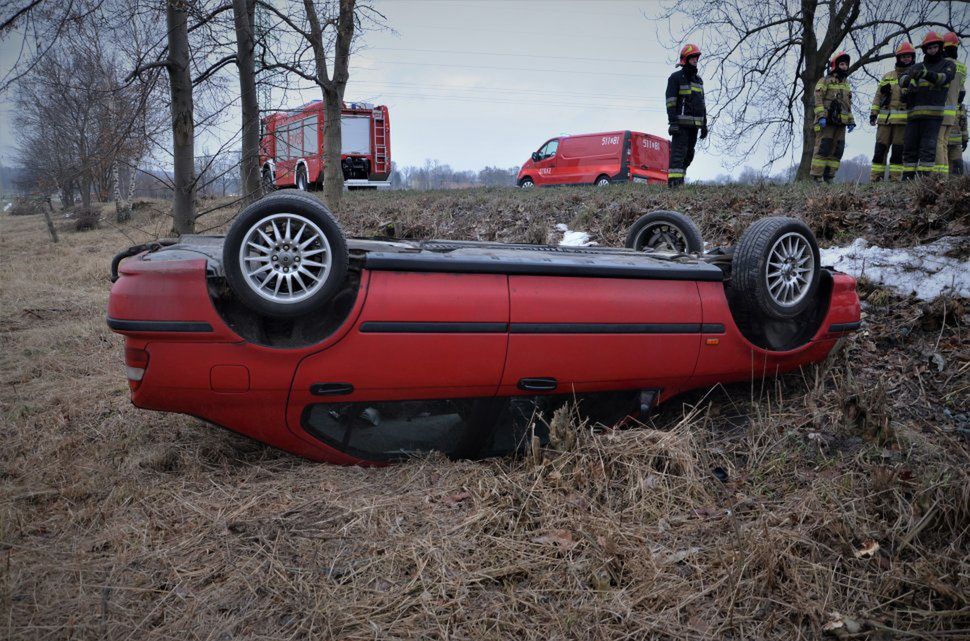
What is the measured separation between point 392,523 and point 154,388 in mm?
1261

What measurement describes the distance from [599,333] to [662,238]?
6.36ft

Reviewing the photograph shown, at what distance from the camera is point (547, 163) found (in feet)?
72.9

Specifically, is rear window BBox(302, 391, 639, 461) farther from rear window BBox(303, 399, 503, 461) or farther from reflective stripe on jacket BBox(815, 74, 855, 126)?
reflective stripe on jacket BBox(815, 74, 855, 126)

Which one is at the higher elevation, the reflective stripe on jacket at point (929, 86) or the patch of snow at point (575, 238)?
the reflective stripe on jacket at point (929, 86)

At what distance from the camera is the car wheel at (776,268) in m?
3.49

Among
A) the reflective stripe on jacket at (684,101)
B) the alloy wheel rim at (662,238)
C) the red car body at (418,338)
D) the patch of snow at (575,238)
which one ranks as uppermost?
the reflective stripe on jacket at (684,101)

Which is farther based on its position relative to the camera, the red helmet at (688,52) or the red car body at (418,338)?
the red helmet at (688,52)

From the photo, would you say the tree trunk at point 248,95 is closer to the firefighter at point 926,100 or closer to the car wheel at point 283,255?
the car wheel at point 283,255

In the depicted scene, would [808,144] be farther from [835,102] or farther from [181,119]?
[181,119]

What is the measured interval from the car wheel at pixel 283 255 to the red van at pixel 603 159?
18.0 m

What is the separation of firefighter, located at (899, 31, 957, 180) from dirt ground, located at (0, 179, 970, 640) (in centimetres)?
535

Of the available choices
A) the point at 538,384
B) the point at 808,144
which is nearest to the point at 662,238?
the point at 538,384

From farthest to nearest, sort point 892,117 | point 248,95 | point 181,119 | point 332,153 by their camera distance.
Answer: point 332,153, point 892,117, point 248,95, point 181,119

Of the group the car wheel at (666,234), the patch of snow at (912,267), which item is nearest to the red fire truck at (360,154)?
the car wheel at (666,234)
